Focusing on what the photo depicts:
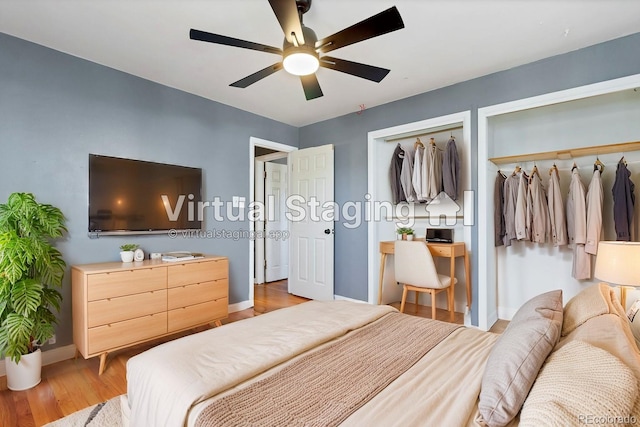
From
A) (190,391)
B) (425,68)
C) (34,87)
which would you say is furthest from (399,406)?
(34,87)

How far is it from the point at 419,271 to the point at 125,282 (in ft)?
8.56

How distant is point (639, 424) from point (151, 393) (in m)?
1.38

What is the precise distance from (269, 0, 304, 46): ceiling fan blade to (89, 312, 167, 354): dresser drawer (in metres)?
2.31

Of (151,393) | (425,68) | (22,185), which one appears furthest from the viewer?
(425,68)

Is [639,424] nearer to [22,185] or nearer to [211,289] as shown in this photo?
[211,289]

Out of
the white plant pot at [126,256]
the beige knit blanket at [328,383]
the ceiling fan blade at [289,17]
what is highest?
the ceiling fan blade at [289,17]

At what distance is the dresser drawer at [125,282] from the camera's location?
7.36 feet

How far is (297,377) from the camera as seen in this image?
1.14 meters

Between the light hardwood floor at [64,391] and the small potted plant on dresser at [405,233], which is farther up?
the small potted plant on dresser at [405,233]

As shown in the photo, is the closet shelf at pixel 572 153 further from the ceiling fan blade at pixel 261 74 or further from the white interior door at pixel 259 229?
the white interior door at pixel 259 229

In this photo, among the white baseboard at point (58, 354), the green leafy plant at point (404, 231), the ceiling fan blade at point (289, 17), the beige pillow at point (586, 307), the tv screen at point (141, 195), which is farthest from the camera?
the green leafy plant at point (404, 231)

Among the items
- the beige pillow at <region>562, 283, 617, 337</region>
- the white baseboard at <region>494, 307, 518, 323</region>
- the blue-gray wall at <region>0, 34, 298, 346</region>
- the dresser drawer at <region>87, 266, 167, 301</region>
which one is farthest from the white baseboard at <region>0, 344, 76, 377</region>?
the white baseboard at <region>494, 307, 518, 323</region>

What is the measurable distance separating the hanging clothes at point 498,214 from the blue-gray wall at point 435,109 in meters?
0.36

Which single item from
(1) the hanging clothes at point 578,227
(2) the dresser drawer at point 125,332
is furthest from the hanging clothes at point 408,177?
(2) the dresser drawer at point 125,332
